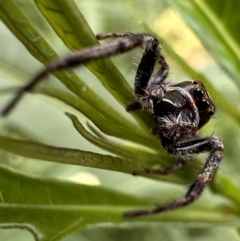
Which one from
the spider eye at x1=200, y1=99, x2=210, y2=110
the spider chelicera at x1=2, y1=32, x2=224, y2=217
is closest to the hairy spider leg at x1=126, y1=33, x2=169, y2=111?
the spider chelicera at x1=2, y1=32, x2=224, y2=217

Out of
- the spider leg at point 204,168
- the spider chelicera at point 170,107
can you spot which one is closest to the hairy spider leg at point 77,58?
the spider chelicera at point 170,107

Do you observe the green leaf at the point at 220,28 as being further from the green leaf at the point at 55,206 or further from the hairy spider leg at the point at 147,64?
the green leaf at the point at 55,206

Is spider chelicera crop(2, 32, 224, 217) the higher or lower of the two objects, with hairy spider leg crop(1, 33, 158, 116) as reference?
lower

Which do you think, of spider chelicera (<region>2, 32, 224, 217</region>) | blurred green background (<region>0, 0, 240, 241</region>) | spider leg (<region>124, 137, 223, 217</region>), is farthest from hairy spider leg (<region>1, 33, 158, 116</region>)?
blurred green background (<region>0, 0, 240, 241</region>)

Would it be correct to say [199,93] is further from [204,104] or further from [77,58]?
[77,58]

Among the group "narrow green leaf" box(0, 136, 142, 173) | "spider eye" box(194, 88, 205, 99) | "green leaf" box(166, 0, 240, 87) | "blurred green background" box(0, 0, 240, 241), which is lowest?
"blurred green background" box(0, 0, 240, 241)

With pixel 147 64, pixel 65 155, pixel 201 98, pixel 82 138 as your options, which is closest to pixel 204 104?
pixel 201 98

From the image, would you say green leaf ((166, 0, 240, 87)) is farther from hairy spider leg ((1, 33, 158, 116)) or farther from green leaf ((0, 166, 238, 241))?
green leaf ((0, 166, 238, 241))

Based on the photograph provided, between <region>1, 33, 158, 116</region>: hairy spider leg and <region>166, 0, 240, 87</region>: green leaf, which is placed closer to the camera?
<region>1, 33, 158, 116</region>: hairy spider leg

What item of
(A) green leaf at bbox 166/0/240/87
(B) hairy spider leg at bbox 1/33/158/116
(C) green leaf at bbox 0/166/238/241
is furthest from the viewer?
(A) green leaf at bbox 166/0/240/87

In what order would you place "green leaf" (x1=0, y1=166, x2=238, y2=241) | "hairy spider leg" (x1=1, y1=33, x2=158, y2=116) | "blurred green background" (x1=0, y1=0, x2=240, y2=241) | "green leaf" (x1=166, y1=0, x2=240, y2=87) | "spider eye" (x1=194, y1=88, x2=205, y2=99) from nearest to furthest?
"hairy spider leg" (x1=1, y1=33, x2=158, y2=116) → "green leaf" (x1=0, y1=166, x2=238, y2=241) → "green leaf" (x1=166, y1=0, x2=240, y2=87) → "spider eye" (x1=194, y1=88, x2=205, y2=99) → "blurred green background" (x1=0, y1=0, x2=240, y2=241)
